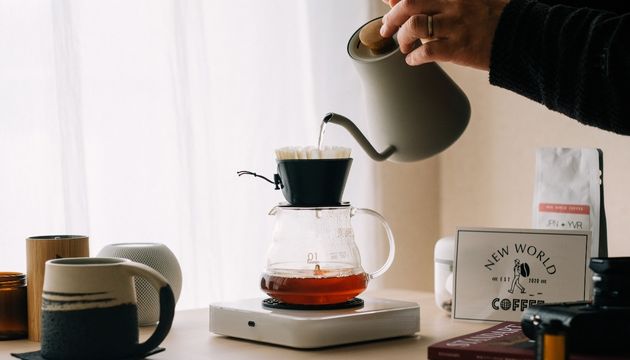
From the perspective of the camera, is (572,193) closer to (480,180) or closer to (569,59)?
(569,59)

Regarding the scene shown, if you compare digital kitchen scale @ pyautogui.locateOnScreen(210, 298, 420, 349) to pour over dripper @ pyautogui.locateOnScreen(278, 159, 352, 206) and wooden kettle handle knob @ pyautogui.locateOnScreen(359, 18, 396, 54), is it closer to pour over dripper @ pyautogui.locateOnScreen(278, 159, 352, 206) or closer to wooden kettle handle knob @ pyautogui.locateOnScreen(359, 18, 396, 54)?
pour over dripper @ pyautogui.locateOnScreen(278, 159, 352, 206)

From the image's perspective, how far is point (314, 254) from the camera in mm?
1250

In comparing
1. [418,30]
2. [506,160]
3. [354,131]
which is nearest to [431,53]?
[418,30]

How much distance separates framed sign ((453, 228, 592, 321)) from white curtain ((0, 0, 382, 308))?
0.72 m

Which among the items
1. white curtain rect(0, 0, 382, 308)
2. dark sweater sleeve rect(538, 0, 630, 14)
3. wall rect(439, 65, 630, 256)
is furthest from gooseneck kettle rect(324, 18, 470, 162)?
wall rect(439, 65, 630, 256)

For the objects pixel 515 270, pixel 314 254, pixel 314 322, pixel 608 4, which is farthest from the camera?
pixel 608 4

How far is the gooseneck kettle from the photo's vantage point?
1294 millimetres

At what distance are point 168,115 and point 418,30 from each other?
76 cm

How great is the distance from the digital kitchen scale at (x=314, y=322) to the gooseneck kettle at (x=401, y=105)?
0.73 feet

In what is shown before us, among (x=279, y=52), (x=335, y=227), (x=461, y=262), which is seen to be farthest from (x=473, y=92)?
(x=335, y=227)

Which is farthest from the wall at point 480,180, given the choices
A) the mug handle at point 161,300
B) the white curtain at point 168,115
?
the mug handle at point 161,300

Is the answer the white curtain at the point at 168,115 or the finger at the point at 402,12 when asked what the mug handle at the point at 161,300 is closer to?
the finger at the point at 402,12

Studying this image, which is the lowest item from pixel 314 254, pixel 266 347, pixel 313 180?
pixel 266 347

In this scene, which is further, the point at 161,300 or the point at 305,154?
the point at 305,154
